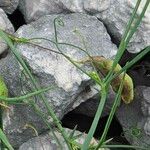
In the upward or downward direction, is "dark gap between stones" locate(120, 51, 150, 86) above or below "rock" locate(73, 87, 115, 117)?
above

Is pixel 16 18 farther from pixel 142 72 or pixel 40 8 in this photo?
pixel 142 72

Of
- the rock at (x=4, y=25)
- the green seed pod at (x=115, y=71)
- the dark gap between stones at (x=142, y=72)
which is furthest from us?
the dark gap between stones at (x=142, y=72)

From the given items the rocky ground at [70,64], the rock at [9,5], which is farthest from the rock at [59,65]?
the rock at [9,5]

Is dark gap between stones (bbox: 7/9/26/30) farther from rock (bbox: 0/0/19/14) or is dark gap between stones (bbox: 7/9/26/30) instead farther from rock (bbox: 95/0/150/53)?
rock (bbox: 95/0/150/53)

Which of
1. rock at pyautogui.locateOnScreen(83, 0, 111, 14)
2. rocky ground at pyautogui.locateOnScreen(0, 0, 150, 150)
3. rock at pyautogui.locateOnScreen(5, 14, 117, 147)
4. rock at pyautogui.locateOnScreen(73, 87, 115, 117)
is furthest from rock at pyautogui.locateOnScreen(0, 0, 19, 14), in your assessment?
rock at pyautogui.locateOnScreen(73, 87, 115, 117)

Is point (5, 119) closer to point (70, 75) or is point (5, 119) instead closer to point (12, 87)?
point (12, 87)

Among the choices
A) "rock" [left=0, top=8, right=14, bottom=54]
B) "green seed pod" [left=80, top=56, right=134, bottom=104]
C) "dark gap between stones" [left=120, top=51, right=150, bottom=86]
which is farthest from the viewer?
"dark gap between stones" [left=120, top=51, right=150, bottom=86]

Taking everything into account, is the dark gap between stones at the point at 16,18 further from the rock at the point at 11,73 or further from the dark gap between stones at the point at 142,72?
the dark gap between stones at the point at 142,72

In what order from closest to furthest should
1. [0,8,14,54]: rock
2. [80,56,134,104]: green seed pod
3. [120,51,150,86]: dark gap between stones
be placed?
[80,56,134,104]: green seed pod < [0,8,14,54]: rock < [120,51,150,86]: dark gap between stones

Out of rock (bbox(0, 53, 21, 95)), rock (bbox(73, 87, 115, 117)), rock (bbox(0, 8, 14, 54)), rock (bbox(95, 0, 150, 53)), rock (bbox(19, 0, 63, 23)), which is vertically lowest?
rock (bbox(73, 87, 115, 117))

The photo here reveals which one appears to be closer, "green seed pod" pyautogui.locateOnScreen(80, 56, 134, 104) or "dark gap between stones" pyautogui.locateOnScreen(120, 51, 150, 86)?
"green seed pod" pyautogui.locateOnScreen(80, 56, 134, 104)
